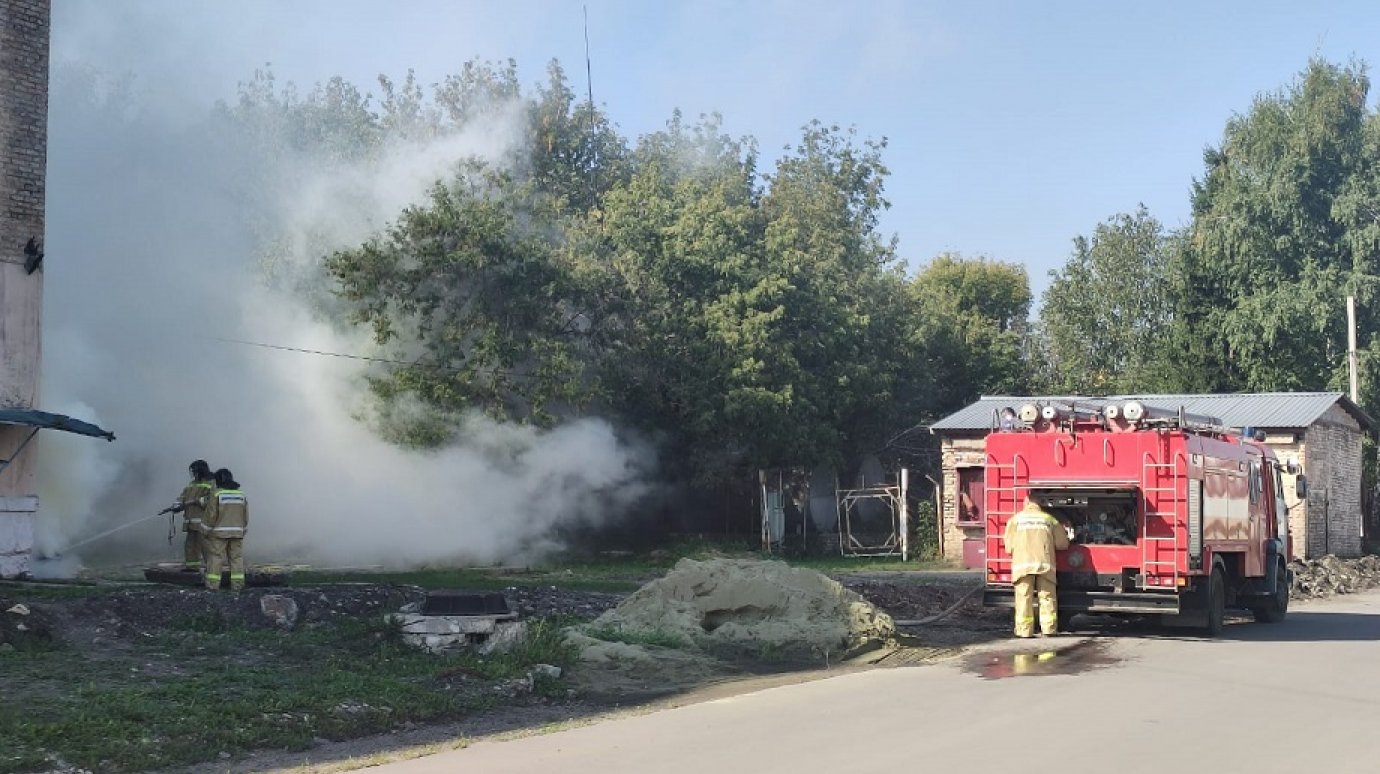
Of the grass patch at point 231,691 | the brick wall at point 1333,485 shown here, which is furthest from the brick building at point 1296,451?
the grass patch at point 231,691

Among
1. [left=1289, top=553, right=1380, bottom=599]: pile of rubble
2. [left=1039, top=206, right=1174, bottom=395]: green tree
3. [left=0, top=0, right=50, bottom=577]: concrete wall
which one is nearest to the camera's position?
[left=0, top=0, right=50, bottom=577]: concrete wall

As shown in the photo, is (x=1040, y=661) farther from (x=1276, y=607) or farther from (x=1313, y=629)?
(x=1276, y=607)

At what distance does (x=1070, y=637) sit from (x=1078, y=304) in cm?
4101

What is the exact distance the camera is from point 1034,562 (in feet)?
54.9

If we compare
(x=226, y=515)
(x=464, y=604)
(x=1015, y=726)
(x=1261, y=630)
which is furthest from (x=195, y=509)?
(x=1261, y=630)

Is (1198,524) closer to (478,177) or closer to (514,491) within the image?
(514,491)

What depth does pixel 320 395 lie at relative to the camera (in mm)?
31219

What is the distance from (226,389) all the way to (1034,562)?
20734 millimetres

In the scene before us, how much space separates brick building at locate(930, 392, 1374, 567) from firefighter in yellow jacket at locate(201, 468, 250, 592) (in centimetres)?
1979

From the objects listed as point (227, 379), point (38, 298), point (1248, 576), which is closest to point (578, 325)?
point (227, 379)

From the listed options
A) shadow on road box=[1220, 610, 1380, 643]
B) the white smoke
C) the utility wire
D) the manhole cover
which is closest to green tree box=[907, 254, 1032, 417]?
the white smoke

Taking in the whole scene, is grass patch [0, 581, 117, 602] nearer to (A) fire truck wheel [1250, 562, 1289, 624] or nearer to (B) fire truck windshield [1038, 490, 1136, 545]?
(B) fire truck windshield [1038, 490, 1136, 545]

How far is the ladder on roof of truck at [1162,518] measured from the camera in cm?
1653

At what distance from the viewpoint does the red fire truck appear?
1666 cm
